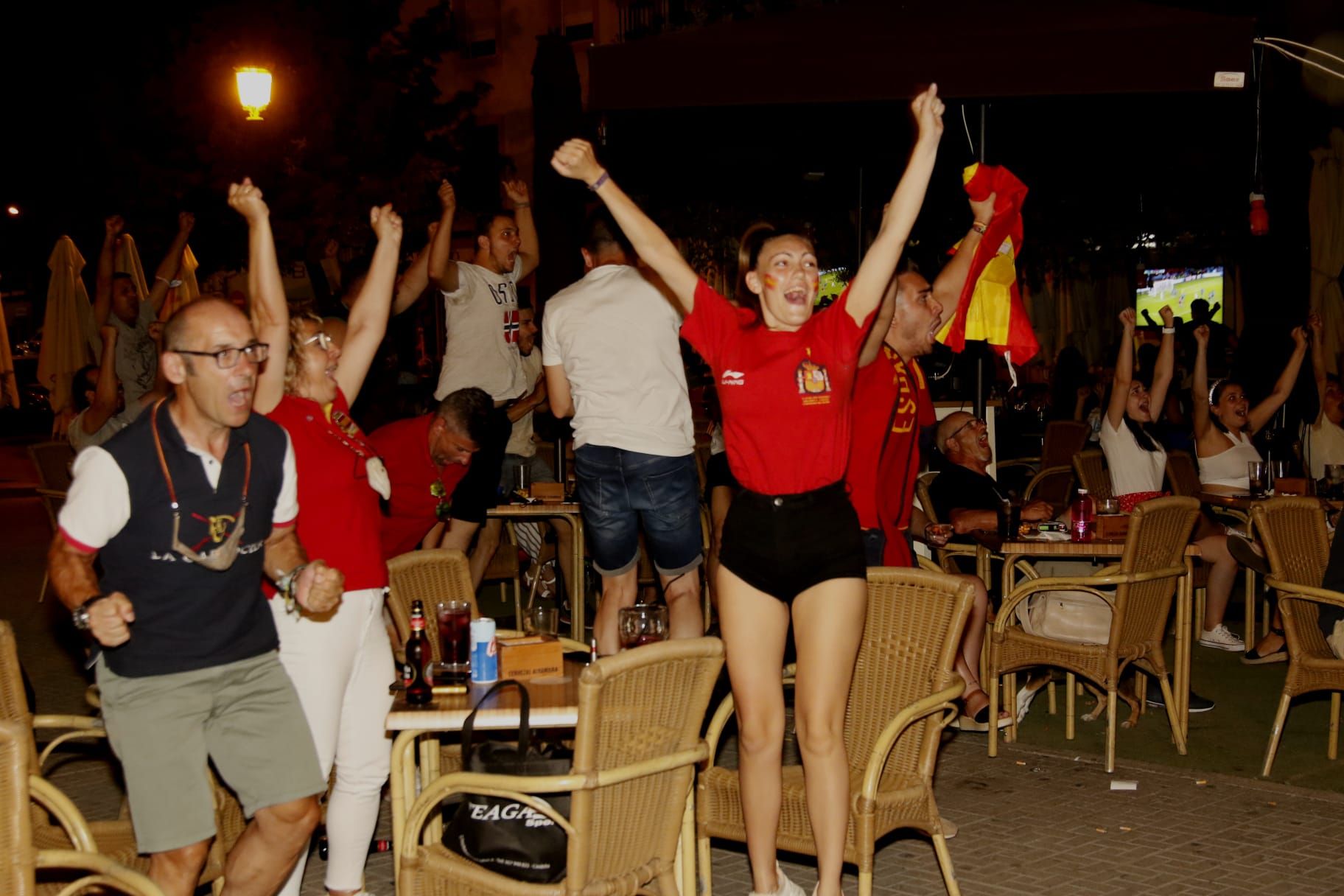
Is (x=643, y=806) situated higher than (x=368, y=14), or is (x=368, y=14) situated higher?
(x=368, y=14)

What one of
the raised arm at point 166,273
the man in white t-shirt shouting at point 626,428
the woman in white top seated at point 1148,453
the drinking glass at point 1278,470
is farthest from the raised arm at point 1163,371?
the raised arm at point 166,273

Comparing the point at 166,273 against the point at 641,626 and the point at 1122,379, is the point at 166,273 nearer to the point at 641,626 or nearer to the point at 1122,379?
the point at 1122,379

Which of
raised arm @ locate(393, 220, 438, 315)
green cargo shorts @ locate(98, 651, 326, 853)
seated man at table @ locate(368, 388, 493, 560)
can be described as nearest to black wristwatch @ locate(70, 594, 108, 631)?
green cargo shorts @ locate(98, 651, 326, 853)

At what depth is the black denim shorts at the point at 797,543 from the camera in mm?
4293

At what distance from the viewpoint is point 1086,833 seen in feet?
18.6

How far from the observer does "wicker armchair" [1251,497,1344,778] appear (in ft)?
20.6

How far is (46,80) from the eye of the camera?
21.9 meters

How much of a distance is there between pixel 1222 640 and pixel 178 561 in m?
7.18

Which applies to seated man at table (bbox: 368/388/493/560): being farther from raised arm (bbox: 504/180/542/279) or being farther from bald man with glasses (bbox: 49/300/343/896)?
raised arm (bbox: 504/180/542/279)

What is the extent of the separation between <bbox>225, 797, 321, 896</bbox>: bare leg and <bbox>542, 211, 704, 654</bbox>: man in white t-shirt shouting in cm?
213

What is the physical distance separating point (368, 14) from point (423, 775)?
2168 cm

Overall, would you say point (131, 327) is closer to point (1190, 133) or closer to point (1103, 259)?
point (1190, 133)

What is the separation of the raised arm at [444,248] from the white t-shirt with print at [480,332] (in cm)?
25

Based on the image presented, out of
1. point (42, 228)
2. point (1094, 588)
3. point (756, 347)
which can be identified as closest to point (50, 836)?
point (756, 347)
